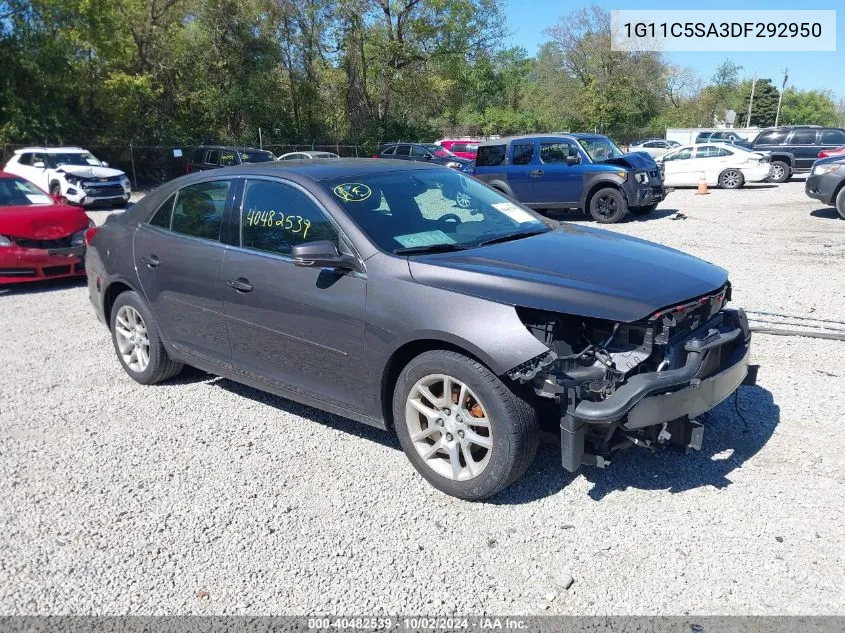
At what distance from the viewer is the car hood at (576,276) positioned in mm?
3320

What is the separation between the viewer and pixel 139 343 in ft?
17.6

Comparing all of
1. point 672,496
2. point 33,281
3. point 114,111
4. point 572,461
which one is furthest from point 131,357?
point 114,111

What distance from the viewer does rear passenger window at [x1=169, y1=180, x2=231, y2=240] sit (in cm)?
471

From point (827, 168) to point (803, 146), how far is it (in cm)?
1044

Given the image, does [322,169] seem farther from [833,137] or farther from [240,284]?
[833,137]

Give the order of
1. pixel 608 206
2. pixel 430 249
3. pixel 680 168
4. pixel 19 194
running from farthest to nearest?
pixel 680 168
pixel 608 206
pixel 19 194
pixel 430 249

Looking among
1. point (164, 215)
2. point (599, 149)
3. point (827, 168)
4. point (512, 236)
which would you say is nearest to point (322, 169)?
point (512, 236)

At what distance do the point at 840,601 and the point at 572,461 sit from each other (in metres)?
1.17

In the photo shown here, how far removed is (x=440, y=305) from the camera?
351 cm

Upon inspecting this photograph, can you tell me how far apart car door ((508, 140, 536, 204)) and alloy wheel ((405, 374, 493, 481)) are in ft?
39.4

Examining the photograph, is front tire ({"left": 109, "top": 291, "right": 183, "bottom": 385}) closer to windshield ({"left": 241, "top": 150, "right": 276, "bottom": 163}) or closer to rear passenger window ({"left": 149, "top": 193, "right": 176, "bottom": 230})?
rear passenger window ({"left": 149, "top": 193, "right": 176, "bottom": 230})

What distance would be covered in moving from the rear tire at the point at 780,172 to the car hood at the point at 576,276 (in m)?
21.6

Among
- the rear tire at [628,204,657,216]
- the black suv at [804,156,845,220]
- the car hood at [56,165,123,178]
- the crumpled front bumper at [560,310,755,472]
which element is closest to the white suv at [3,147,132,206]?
the car hood at [56,165,123,178]

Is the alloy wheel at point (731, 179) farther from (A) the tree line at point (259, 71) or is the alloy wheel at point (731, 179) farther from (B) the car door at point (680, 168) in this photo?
(A) the tree line at point (259, 71)
